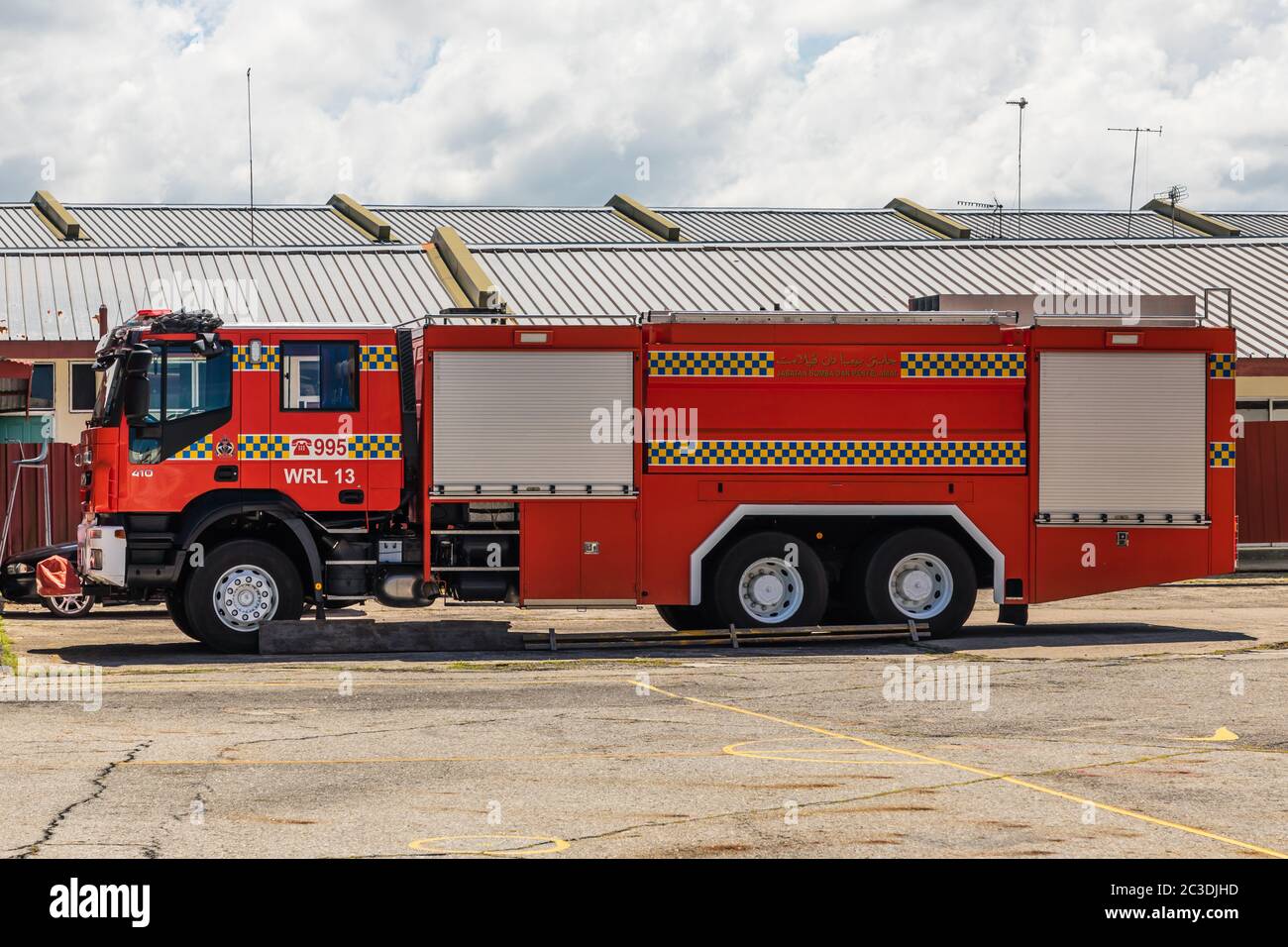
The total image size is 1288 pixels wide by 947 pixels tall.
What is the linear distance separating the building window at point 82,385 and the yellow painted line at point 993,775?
16.6 m

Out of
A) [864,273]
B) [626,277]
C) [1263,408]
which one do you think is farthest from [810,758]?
[864,273]

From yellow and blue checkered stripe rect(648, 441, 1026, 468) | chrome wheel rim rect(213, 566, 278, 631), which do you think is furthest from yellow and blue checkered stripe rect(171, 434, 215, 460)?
yellow and blue checkered stripe rect(648, 441, 1026, 468)

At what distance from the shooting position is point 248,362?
16.4 m

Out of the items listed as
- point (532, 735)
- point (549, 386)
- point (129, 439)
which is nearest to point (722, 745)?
point (532, 735)

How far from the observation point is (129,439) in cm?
1630

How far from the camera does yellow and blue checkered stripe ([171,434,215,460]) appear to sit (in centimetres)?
1630

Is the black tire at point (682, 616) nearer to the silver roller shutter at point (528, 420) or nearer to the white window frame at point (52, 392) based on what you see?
the silver roller shutter at point (528, 420)

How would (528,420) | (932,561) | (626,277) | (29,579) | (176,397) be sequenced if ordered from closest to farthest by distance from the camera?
(176,397) < (528,420) < (932,561) < (29,579) < (626,277)

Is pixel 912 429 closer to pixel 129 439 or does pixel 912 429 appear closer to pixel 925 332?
pixel 925 332

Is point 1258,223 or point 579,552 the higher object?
point 1258,223

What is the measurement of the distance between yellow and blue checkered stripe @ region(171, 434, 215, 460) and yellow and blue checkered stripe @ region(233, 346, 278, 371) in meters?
0.73

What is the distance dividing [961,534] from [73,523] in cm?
1364

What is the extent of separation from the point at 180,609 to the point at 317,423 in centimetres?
249

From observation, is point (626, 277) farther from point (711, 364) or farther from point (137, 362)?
point (137, 362)
